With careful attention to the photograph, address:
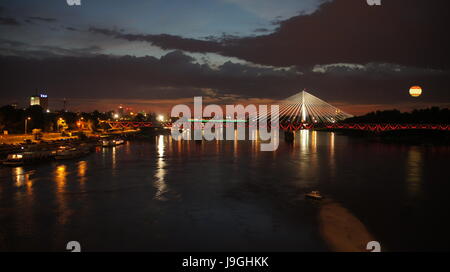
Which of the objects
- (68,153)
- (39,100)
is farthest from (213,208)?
(39,100)

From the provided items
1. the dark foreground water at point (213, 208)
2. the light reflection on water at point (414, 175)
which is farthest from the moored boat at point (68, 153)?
the light reflection on water at point (414, 175)

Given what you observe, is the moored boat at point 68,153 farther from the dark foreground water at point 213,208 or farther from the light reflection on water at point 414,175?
the light reflection on water at point 414,175

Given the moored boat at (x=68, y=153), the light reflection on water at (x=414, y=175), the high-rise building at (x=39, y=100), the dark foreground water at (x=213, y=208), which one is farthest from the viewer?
the high-rise building at (x=39, y=100)

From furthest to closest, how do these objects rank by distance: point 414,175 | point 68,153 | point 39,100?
1. point 39,100
2. point 68,153
3. point 414,175

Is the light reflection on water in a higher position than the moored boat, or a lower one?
lower

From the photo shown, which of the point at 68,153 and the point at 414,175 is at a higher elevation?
the point at 68,153

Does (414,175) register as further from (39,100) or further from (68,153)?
(39,100)

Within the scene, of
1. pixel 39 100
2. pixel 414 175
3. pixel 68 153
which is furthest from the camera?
pixel 39 100

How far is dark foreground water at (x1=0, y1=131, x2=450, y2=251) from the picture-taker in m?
7.80

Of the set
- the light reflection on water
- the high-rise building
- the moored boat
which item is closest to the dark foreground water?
the light reflection on water

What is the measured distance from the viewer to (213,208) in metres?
10.5

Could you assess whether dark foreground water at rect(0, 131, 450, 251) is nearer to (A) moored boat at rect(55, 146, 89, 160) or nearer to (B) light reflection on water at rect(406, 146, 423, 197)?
→ (B) light reflection on water at rect(406, 146, 423, 197)

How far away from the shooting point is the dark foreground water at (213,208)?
780cm
